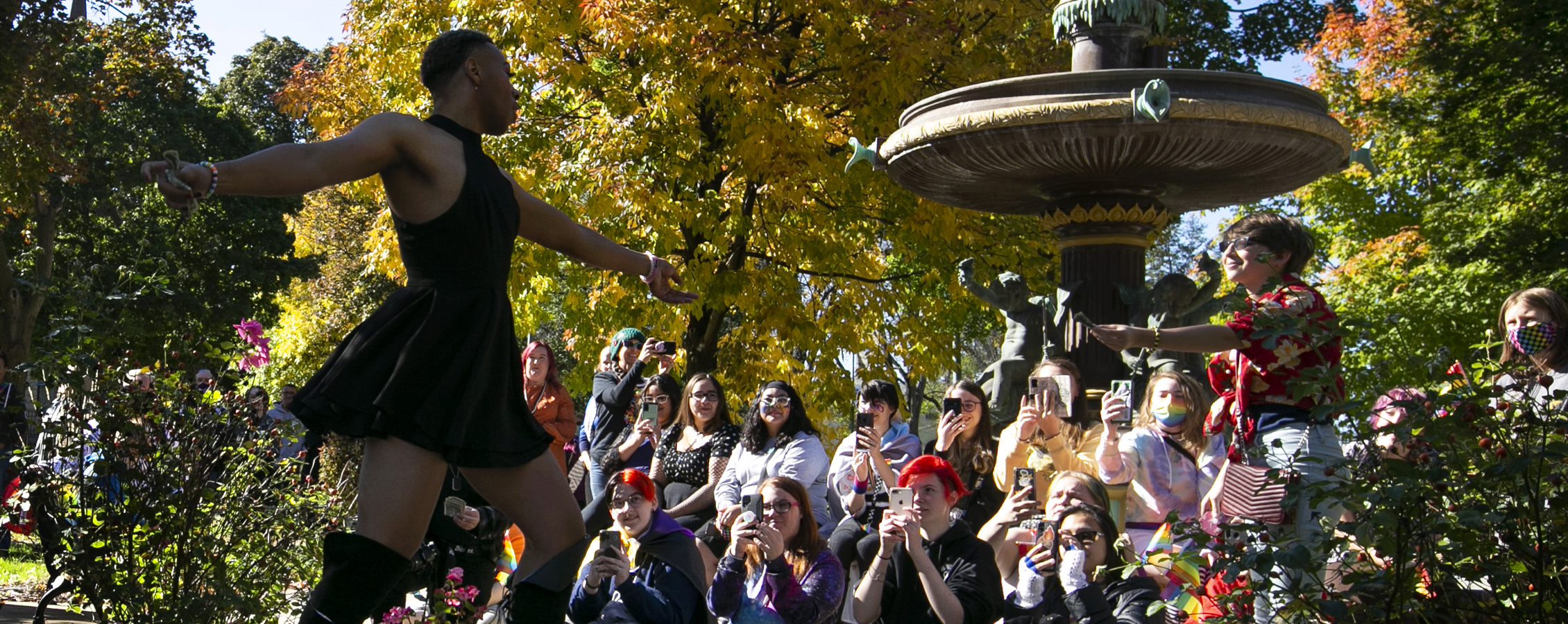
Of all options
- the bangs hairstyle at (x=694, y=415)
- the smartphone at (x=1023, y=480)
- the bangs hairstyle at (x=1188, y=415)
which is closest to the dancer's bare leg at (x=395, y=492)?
the smartphone at (x=1023, y=480)

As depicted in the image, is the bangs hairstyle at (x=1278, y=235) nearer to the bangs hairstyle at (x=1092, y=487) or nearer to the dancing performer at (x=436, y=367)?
the bangs hairstyle at (x=1092, y=487)

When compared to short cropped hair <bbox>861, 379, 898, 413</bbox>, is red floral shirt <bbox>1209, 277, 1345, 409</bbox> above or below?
above

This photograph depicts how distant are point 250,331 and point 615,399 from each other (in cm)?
348

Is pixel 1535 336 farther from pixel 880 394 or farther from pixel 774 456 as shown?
pixel 774 456

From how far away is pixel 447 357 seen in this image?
3207 mm

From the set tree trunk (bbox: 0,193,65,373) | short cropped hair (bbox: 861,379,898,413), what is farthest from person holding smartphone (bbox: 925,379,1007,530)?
tree trunk (bbox: 0,193,65,373)

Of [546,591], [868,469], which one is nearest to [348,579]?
[546,591]

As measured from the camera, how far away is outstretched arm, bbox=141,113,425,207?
2.75 meters

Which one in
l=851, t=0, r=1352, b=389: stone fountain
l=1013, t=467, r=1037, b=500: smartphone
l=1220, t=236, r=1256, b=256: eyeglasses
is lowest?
l=1013, t=467, r=1037, b=500: smartphone

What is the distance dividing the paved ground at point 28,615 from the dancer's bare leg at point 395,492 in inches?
174

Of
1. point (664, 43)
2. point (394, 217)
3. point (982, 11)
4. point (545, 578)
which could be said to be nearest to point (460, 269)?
point (394, 217)

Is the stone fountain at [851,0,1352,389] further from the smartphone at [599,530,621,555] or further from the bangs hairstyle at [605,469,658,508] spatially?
the smartphone at [599,530,621,555]

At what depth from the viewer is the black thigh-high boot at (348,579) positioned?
3.09 m

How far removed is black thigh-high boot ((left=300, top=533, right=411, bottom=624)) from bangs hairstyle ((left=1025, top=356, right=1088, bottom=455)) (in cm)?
409
